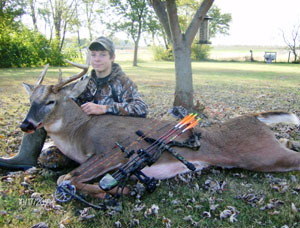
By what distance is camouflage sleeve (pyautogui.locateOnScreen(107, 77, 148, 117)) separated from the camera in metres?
4.10

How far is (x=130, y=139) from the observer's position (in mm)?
3637

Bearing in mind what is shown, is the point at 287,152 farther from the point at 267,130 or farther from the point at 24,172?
the point at 24,172

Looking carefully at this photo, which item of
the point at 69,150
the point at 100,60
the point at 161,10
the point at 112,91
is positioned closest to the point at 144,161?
the point at 69,150

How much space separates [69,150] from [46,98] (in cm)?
75

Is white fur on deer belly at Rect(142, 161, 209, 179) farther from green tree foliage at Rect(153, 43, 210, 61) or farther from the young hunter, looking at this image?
green tree foliage at Rect(153, 43, 210, 61)

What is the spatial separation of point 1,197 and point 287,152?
11.6ft

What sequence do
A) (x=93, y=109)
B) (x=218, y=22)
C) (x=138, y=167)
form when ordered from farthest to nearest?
(x=218, y=22)
(x=93, y=109)
(x=138, y=167)

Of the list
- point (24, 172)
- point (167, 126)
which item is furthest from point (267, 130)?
point (24, 172)

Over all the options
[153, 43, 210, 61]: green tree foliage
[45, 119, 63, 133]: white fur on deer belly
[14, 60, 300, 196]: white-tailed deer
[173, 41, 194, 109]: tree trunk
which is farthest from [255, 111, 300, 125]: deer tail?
[153, 43, 210, 61]: green tree foliage

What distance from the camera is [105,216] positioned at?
2.81 metres

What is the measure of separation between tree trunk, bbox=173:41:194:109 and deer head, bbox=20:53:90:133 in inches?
142

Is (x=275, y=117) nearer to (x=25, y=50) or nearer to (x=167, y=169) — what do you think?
(x=167, y=169)

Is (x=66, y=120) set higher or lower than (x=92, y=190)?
higher

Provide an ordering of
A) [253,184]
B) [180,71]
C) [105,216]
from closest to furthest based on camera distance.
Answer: [105,216]
[253,184]
[180,71]
